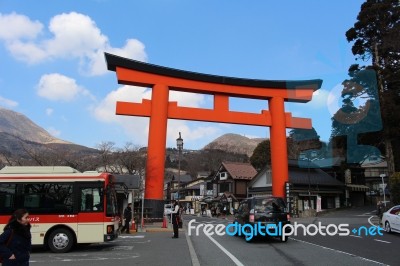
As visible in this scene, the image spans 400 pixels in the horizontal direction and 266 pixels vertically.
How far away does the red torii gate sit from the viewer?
27.3 m

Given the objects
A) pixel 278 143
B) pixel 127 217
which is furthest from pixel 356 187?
pixel 127 217

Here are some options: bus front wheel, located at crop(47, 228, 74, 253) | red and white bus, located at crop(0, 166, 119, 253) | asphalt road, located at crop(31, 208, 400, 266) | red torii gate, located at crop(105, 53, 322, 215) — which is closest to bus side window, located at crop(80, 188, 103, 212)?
red and white bus, located at crop(0, 166, 119, 253)

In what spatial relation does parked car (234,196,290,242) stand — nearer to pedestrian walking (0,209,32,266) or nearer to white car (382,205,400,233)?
white car (382,205,400,233)

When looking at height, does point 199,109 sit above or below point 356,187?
above

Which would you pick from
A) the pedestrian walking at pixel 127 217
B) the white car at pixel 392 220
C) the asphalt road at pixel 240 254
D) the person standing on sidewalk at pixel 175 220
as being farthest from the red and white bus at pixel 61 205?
the white car at pixel 392 220

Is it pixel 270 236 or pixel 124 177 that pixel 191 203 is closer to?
pixel 124 177

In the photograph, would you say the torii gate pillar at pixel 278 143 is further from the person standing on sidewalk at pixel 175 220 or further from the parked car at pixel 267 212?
the parked car at pixel 267 212

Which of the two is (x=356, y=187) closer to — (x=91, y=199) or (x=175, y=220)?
(x=175, y=220)

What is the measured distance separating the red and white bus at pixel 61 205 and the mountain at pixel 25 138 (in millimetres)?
26472

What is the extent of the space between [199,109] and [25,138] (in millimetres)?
44110

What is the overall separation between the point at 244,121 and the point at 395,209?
43.4 feet

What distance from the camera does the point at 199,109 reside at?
28.7 meters

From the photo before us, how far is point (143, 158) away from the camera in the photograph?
4281 centimetres

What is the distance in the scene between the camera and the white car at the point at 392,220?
18.2m
